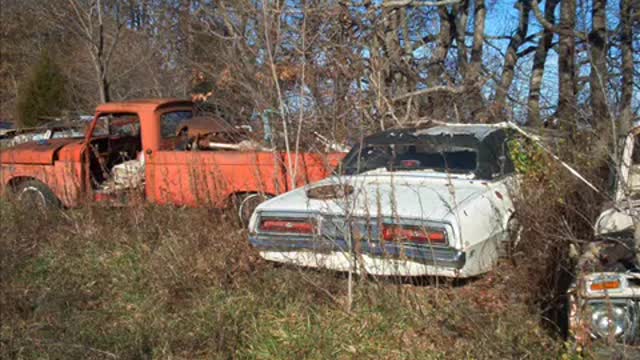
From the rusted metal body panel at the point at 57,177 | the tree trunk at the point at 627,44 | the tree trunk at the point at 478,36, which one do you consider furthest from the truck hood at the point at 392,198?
the tree trunk at the point at 478,36

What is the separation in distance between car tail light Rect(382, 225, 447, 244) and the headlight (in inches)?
Answer: 53.7

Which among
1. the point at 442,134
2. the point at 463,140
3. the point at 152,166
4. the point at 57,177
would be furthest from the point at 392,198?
the point at 57,177

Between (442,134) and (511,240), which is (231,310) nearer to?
(511,240)

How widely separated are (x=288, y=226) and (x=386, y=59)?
132 inches

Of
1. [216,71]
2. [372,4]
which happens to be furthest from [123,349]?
[216,71]

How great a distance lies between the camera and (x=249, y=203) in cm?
714

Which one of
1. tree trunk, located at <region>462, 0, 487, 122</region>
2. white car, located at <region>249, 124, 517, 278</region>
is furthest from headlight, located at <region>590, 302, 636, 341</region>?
tree trunk, located at <region>462, 0, 487, 122</region>

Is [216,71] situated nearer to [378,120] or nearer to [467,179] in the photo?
[378,120]

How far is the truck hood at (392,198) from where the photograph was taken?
4.59 metres

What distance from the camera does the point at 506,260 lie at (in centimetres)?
482

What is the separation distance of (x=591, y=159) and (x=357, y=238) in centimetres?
202

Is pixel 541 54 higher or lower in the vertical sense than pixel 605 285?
higher

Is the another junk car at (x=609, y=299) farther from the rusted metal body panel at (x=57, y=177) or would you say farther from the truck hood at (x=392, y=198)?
the rusted metal body panel at (x=57, y=177)

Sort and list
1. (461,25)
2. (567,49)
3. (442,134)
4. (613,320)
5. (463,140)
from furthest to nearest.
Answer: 1. (461,25)
2. (567,49)
3. (442,134)
4. (463,140)
5. (613,320)
